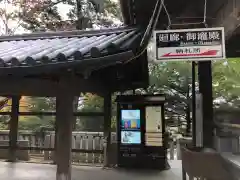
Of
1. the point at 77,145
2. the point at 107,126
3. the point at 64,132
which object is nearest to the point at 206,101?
the point at 64,132

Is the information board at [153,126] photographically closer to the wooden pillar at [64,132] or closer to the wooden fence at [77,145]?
the wooden fence at [77,145]

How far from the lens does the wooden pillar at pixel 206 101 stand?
5.10m

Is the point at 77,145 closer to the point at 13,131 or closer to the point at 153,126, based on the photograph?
the point at 13,131

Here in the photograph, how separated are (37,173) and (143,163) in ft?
9.40

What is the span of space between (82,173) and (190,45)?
5.13m

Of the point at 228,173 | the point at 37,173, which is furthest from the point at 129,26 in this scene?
the point at 37,173

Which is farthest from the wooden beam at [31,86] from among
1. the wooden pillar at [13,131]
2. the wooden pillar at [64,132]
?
the wooden pillar at [13,131]

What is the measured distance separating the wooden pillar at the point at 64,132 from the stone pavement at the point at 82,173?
2138mm

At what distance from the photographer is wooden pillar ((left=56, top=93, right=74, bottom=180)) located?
481 centimetres

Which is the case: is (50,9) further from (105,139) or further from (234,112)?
(234,112)

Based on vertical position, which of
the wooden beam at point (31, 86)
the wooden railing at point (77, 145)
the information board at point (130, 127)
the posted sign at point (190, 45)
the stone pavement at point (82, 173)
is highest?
the posted sign at point (190, 45)

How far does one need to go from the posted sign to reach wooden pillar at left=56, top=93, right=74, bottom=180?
197 cm

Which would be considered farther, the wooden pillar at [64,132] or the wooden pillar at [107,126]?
the wooden pillar at [107,126]

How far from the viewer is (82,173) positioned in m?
7.40
